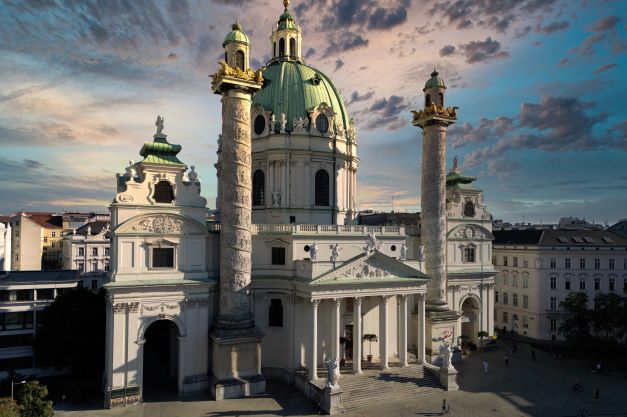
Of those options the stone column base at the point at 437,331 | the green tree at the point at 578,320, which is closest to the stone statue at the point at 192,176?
the stone column base at the point at 437,331

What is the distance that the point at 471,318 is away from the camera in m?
52.4

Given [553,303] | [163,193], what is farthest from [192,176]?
[553,303]

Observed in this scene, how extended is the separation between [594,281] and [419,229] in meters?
32.0

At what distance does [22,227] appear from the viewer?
234 ft

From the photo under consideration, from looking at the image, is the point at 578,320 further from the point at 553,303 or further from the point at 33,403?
the point at 33,403

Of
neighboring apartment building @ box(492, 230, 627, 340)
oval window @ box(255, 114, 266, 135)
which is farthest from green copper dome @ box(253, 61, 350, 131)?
neighboring apartment building @ box(492, 230, 627, 340)

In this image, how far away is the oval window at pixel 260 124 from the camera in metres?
47.3

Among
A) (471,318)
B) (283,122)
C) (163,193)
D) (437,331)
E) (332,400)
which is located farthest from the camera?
(471,318)

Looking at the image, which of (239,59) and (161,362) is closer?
(239,59)

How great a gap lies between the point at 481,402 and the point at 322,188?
24847 millimetres

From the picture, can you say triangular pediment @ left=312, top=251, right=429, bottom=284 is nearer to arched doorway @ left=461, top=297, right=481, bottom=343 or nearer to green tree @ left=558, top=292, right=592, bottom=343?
arched doorway @ left=461, top=297, right=481, bottom=343

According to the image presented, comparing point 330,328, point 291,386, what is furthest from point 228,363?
point 330,328

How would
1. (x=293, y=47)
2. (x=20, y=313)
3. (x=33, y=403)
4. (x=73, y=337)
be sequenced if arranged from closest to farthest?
(x=33, y=403) < (x=73, y=337) < (x=20, y=313) < (x=293, y=47)

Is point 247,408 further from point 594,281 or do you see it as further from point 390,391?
point 594,281
